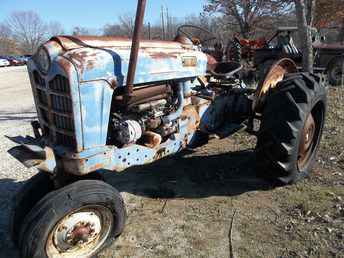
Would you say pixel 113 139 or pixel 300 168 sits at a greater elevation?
pixel 113 139

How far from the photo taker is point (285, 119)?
3.99 m

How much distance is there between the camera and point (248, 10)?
26.8 metres

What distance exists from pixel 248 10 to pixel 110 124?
25283mm

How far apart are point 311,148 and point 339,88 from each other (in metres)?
6.91

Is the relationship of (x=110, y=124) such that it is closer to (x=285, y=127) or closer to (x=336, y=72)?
(x=285, y=127)

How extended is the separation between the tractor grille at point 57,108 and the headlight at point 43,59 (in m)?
0.12

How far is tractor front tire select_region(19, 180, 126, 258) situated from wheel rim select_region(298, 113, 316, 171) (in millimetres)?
2307

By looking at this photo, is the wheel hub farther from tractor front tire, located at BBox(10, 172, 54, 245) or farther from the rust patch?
the rust patch

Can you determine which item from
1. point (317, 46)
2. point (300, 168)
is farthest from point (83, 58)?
point (317, 46)

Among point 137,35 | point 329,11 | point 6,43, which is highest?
point 329,11

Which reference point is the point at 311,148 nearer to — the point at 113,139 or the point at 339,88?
the point at 113,139

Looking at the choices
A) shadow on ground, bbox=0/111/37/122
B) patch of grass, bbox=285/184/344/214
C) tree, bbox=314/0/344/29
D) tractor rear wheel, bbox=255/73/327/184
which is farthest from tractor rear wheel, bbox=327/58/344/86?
tree, bbox=314/0/344/29

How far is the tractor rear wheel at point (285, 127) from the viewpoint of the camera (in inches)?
157

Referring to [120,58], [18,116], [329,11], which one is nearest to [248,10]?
[329,11]
